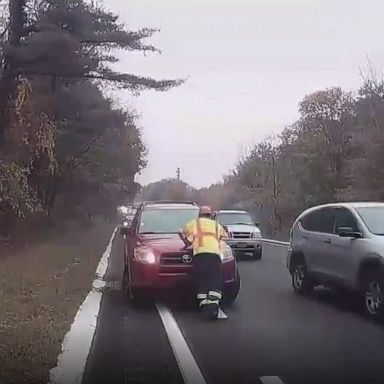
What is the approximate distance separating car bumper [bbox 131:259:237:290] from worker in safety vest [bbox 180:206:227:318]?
3.19 ft

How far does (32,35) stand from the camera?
83.0ft

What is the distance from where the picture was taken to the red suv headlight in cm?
1278

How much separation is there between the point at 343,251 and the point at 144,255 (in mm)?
3272

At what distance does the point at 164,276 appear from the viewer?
499 inches

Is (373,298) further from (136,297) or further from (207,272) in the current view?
(136,297)

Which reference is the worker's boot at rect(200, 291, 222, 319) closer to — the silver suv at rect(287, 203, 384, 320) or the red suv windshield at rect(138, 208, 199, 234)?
the silver suv at rect(287, 203, 384, 320)

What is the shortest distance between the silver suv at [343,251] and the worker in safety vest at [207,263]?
2.12m

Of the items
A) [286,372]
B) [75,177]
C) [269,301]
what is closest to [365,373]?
[286,372]

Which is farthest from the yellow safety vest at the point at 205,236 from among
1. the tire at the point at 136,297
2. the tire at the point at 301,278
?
the tire at the point at 301,278

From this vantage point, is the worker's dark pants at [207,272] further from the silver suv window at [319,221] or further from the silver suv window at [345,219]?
the silver suv window at [319,221]

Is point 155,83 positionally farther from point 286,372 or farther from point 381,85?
point 381,85

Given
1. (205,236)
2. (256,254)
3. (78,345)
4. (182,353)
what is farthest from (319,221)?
(256,254)

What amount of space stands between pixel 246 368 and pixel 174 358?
88cm

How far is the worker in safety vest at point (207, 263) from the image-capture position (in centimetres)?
1148
